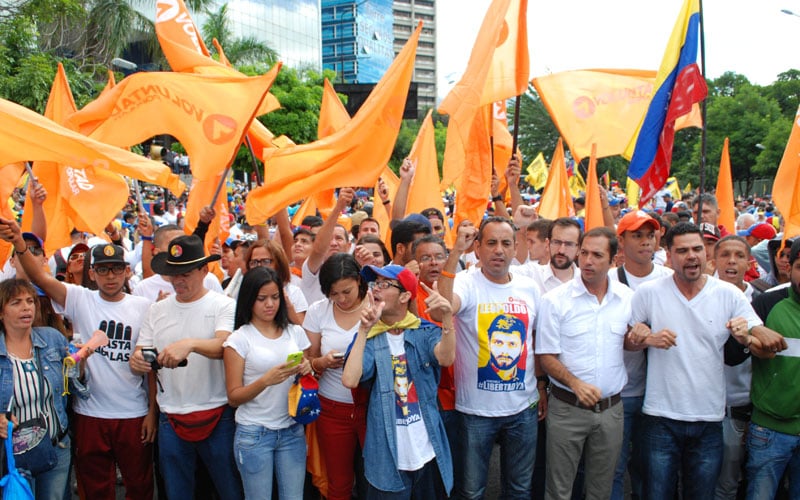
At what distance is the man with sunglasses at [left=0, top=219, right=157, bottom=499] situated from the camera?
415 cm

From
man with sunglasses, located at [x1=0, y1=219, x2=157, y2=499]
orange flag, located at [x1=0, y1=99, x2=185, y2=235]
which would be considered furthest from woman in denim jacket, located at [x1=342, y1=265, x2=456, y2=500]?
orange flag, located at [x1=0, y1=99, x2=185, y2=235]

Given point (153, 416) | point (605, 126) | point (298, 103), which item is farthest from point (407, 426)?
point (298, 103)

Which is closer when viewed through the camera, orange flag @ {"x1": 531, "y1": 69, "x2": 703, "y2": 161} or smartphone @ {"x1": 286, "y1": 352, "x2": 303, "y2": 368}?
smartphone @ {"x1": 286, "y1": 352, "x2": 303, "y2": 368}

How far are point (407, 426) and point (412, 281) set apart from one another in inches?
30.8

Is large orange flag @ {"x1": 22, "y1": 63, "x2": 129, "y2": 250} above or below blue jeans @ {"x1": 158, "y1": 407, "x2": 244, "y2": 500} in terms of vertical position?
above

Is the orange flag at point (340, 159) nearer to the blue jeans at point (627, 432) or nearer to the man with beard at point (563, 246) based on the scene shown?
the man with beard at point (563, 246)

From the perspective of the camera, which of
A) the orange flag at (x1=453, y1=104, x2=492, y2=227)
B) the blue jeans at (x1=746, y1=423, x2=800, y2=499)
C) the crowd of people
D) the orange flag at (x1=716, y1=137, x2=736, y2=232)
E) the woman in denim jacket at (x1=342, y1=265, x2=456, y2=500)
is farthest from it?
the orange flag at (x1=716, y1=137, x2=736, y2=232)

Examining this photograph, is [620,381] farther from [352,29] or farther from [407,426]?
[352,29]

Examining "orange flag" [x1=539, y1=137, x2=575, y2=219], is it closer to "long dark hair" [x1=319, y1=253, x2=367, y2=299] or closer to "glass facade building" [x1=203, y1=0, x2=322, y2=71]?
"long dark hair" [x1=319, y1=253, x2=367, y2=299]

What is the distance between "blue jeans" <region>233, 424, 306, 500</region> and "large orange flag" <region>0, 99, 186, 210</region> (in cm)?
192

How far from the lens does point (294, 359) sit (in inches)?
143

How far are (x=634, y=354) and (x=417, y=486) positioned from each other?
165cm

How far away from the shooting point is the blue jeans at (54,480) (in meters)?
3.85

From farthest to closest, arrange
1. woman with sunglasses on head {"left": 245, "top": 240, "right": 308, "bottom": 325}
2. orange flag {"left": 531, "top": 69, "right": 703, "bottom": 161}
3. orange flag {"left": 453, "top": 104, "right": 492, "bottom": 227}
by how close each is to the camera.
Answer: orange flag {"left": 531, "top": 69, "right": 703, "bottom": 161}, orange flag {"left": 453, "top": 104, "right": 492, "bottom": 227}, woman with sunglasses on head {"left": 245, "top": 240, "right": 308, "bottom": 325}
